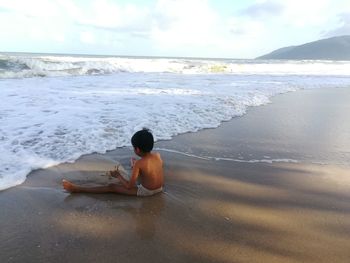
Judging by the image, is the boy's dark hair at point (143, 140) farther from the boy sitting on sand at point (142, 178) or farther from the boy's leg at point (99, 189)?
the boy's leg at point (99, 189)

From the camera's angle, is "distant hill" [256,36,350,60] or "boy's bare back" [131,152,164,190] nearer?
"boy's bare back" [131,152,164,190]

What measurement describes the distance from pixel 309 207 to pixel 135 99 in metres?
6.99

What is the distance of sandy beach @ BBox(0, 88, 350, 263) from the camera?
9.55ft

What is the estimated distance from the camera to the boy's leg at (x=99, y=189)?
399cm

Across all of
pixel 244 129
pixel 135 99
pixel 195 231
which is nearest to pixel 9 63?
pixel 135 99

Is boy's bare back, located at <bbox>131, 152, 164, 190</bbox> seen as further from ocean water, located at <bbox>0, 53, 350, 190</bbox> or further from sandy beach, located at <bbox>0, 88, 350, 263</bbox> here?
ocean water, located at <bbox>0, 53, 350, 190</bbox>

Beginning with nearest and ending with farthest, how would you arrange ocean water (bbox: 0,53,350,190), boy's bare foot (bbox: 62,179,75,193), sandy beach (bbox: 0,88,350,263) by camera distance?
sandy beach (bbox: 0,88,350,263), boy's bare foot (bbox: 62,179,75,193), ocean water (bbox: 0,53,350,190)

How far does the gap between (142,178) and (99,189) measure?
46 centimetres

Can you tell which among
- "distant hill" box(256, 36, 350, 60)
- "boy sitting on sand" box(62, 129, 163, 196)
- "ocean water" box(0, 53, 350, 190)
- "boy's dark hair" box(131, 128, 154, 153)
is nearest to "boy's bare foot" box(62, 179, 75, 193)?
"boy sitting on sand" box(62, 129, 163, 196)

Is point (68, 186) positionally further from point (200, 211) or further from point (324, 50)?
point (324, 50)

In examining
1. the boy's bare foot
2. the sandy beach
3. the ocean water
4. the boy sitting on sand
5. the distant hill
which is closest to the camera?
the sandy beach

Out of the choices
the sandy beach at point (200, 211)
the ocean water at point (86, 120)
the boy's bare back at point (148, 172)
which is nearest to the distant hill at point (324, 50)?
the ocean water at point (86, 120)

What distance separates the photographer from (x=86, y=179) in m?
4.50

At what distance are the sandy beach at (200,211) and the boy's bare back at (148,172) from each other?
16cm
